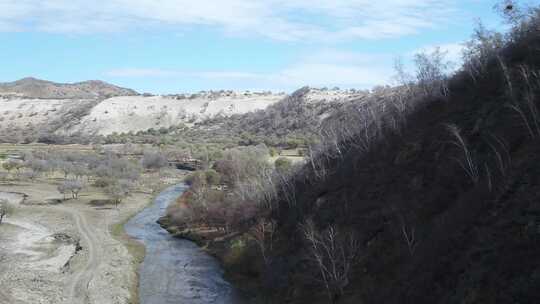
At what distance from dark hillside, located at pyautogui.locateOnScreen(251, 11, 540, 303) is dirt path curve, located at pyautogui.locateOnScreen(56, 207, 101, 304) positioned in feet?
52.5

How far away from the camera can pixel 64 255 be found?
56156 mm

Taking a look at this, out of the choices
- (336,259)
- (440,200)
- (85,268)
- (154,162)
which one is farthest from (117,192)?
(440,200)

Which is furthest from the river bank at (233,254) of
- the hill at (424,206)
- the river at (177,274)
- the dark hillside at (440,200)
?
the dark hillside at (440,200)

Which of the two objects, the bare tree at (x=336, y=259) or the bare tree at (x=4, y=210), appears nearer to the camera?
the bare tree at (x=336, y=259)

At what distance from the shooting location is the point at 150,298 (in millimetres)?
44312

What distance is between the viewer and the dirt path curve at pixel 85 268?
43.6m

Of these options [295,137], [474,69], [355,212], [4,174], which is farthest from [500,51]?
[4,174]

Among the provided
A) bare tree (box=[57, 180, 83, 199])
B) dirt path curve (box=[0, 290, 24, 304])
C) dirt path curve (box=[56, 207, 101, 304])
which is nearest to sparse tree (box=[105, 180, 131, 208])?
bare tree (box=[57, 180, 83, 199])

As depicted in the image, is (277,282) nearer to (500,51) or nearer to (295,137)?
(500,51)

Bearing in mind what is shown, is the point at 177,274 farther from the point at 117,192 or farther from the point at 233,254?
the point at 117,192

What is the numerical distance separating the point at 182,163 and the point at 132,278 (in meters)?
95.9

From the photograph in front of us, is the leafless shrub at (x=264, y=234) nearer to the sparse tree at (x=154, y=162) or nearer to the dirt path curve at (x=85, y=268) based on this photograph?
the dirt path curve at (x=85, y=268)

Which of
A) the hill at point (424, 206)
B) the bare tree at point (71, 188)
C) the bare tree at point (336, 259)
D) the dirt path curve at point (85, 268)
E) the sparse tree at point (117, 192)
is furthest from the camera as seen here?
the bare tree at point (71, 188)

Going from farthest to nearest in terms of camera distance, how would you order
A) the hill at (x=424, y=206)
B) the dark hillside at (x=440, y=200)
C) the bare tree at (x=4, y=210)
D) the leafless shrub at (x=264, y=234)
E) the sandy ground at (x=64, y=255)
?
Result: 1. the bare tree at (x=4, y=210)
2. the leafless shrub at (x=264, y=234)
3. the sandy ground at (x=64, y=255)
4. the hill at (x=424, y=206)
5. the dark hillside at (x=440, y=200)
